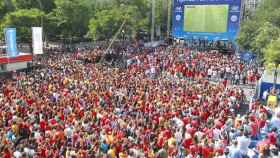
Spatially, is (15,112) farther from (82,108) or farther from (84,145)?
(84,145)

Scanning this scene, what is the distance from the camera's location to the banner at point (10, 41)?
29016 millimetres

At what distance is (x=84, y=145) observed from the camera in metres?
13.4

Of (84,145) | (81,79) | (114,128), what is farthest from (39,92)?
(84,145)

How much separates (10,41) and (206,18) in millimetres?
18574

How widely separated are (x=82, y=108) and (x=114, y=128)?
2.72m

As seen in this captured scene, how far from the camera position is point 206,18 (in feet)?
130

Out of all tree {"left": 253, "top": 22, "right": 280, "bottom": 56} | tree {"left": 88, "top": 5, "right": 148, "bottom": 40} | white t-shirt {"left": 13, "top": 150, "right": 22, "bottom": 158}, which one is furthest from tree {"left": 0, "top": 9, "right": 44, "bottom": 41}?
white t-shirt {"left": 13, "top": 150, "right": 22, "bottom": 158}

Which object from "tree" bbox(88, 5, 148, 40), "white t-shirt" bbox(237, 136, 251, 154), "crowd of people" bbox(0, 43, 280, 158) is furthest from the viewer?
"tree" bbox(88, 5, 148, 40)

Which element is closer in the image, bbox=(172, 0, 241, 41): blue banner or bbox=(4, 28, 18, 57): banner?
bbox=(4, 28, 18, 57): banner

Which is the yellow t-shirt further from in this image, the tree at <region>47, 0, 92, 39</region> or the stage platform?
the tree at <region>47, 0, 92, 39</region>

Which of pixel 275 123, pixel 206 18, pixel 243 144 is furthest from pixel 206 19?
pixel 243 144

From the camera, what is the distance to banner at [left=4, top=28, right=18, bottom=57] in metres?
29.0

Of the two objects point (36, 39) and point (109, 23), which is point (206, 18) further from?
point (36, 39)

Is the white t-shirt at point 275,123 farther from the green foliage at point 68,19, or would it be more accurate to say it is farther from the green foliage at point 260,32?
the green foliage at point 68,19
